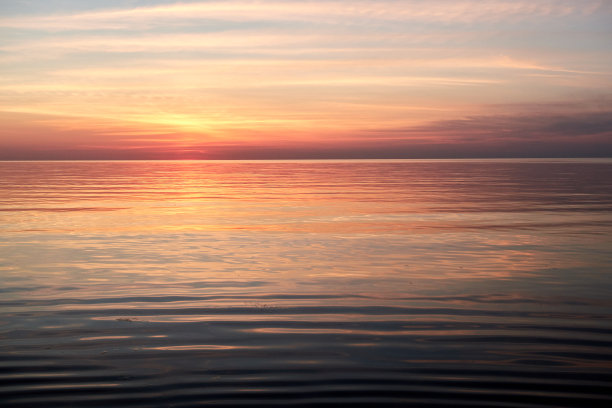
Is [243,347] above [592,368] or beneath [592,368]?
beneath

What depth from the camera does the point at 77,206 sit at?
30.2 metres

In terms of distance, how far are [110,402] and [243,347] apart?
2209 mm

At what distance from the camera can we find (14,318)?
31.3 ft

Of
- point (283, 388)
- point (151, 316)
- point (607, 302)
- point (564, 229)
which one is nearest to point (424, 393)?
point (283, 388)

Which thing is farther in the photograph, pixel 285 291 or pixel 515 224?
pixel 515 224

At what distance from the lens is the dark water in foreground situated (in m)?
6.53

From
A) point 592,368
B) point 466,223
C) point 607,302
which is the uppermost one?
point 466,223

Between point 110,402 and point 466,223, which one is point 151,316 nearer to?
point 110,402

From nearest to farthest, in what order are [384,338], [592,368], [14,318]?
[592,368] < [384,338] < [14,318]

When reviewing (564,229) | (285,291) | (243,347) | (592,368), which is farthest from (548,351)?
(564,229)

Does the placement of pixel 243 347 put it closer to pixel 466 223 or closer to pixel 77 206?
pixel 466 223

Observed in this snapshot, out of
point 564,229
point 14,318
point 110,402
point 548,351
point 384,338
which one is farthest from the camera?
point 564,229

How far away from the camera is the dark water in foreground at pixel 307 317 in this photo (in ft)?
21.4

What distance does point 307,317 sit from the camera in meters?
9.54
